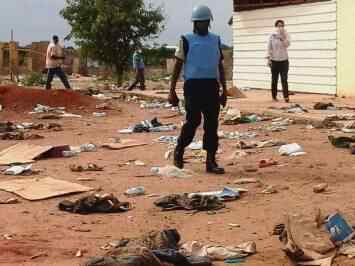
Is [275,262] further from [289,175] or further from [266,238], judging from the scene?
[289,175]

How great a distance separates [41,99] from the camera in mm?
19500

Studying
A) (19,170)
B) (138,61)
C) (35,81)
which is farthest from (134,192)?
(35,81)

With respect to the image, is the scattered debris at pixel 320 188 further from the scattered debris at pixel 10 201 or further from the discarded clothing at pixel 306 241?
the scattered debris at pixel 10 201

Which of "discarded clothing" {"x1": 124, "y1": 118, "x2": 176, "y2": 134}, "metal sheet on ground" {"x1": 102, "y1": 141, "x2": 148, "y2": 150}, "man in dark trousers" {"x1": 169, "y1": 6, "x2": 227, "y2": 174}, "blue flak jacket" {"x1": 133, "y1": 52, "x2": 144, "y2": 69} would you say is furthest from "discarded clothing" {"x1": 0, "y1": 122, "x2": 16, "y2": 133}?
"blue flak jacket" {"x1": 133, "y1": 52, "x2": 144, "y2": 69}

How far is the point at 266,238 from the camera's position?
18.4 feet

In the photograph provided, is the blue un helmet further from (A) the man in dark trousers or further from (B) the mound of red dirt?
(B) the mound of red dirt

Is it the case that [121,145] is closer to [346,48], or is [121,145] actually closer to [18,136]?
[18,136]

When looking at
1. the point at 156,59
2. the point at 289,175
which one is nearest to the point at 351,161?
the point at 289,175

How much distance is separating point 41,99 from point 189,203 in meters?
13.3

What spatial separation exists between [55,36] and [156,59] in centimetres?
918

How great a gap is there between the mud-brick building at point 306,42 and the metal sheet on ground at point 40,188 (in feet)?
38.0

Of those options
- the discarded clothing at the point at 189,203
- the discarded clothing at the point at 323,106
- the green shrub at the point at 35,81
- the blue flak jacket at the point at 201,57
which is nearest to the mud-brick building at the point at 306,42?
the discarded clothing at the point at 323,106

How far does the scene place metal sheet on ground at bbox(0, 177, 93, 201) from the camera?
7422mm

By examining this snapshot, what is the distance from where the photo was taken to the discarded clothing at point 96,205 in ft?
22.0
